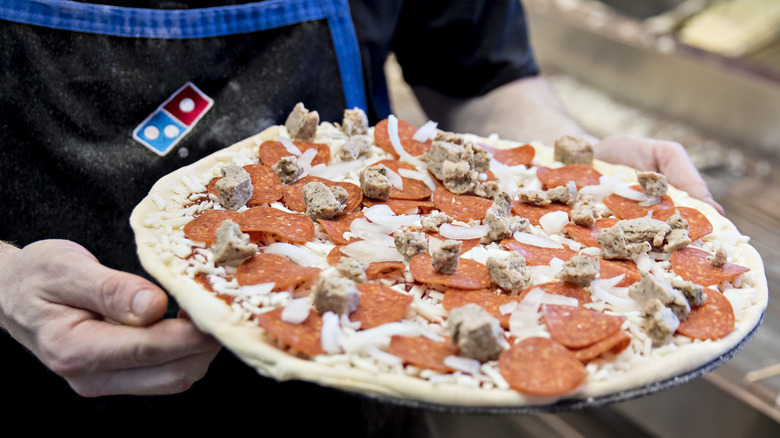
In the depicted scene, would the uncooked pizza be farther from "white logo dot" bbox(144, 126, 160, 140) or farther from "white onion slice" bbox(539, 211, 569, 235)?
"white logo dot" bbox(144, 126, 160, 140)

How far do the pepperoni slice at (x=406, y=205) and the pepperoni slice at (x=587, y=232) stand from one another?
0.42 metres

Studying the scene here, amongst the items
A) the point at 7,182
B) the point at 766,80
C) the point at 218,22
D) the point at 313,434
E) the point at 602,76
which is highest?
the point at 218,22

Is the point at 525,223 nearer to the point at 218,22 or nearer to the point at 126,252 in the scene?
the point at 218,22

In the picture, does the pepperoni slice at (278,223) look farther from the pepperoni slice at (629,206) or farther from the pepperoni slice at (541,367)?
the pepperoni slice at (629,206)

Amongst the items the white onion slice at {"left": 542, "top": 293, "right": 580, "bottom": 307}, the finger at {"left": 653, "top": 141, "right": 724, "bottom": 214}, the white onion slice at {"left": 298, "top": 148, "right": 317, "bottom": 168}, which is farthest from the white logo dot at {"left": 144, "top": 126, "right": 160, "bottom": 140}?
the finger at {"left": 653, "top": 141, "right": 724, "bottom": 214}

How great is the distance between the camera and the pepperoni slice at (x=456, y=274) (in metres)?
1.48

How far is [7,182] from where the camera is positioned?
6.09 feet

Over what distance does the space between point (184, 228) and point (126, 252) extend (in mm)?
632

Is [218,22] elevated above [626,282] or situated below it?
above

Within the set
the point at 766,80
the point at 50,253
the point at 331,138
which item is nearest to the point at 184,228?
the point at 50,253

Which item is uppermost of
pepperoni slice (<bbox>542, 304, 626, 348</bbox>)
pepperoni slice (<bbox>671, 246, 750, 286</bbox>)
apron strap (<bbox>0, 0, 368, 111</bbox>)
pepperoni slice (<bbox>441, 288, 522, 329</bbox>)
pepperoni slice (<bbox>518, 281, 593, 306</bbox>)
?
apron strap (<bbox>0, 0, 368, 111</bbox>)

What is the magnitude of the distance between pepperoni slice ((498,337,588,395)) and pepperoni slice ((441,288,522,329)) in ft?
0.35

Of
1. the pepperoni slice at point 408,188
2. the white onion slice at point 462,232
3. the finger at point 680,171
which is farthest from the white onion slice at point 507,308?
the finger at point 680,171

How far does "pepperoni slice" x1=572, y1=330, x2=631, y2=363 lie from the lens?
1.32 meters
